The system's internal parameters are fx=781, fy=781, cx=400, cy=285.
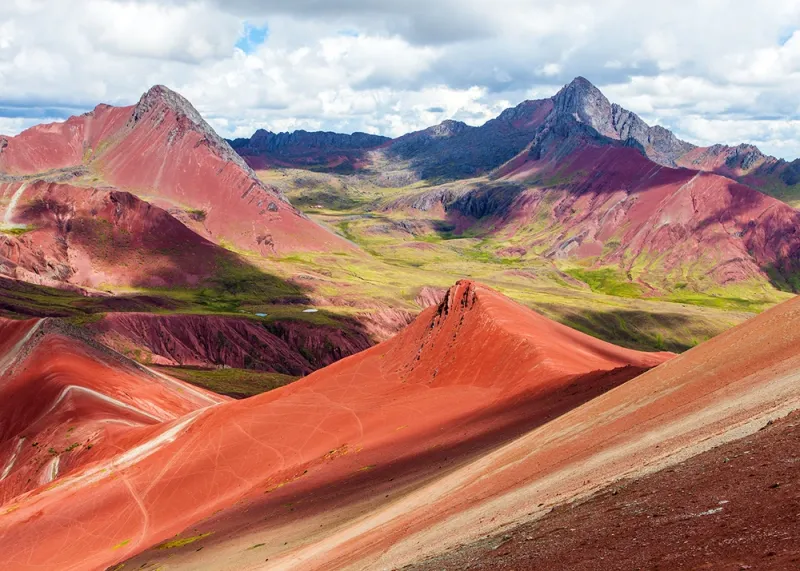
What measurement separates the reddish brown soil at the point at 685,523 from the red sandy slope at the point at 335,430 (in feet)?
72.3

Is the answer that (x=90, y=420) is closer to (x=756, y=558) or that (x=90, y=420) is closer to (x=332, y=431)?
(x=332, y=431)

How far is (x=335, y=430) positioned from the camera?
57938 millimetres

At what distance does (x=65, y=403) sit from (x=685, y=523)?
68.0m

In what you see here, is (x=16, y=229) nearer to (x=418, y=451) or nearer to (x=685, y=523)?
(x=418, y=451)

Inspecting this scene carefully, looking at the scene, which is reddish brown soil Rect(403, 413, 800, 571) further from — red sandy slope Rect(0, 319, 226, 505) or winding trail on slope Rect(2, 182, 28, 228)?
winding trail on slope Rect(2, 182, 28, 228)

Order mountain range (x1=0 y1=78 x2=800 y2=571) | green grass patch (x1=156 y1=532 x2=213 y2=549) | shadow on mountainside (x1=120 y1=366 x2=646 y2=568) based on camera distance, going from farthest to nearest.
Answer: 1. green grass patch (x1=156 y1=532 x2=213 y2=549)
2. shadow on mountainside (x1=120 y1=366 x2=646 y2=568)
3. mountain range (x1=0 y1=78 x2=800 y2=571)

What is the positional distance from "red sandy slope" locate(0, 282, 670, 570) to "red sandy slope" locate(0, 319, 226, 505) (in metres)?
7.12

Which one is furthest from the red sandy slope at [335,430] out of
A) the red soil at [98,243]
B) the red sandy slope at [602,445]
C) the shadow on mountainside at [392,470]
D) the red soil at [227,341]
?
the red soil at [98,243]

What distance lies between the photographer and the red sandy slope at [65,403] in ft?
218

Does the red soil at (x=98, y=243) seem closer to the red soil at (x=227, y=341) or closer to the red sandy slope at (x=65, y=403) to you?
the red soil at (x=227, y=341)

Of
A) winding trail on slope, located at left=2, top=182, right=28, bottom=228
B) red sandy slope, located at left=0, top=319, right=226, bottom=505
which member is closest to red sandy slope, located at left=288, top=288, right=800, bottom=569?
red sandy slope, located at left=0, top=319, right=226, bottom=505

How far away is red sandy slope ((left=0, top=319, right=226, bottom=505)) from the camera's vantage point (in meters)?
66.4

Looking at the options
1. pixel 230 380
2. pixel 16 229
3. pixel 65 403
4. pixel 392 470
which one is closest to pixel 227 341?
pixel 230 380

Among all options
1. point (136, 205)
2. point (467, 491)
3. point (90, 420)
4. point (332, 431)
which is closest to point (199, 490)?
point (332, 431)
